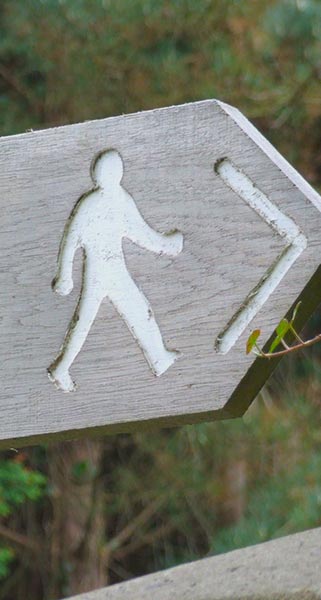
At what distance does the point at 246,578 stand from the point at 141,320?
42 centimetres

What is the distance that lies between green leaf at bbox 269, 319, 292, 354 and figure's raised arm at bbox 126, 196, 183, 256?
0.11 m

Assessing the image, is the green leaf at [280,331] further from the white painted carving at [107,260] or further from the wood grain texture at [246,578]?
the wood grain texture at [246,578]

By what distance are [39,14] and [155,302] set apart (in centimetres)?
A: 234

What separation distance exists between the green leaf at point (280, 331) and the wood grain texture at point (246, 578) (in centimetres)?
39

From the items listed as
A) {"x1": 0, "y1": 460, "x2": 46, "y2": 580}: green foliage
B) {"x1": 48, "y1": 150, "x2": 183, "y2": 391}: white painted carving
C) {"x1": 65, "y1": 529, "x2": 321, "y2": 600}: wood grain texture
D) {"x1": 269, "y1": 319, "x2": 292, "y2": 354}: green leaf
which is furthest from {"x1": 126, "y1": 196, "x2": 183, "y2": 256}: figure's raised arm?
{"x1": 0, "y1": 460, "x2": 46, "y2": 580}: green foliage

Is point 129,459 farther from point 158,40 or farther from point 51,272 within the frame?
point 51,272

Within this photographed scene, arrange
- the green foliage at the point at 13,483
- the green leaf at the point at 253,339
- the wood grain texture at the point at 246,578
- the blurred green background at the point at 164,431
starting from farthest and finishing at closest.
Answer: the blurred green background at the point at 164,431 < the green foliage at the point at 13,483 < the wood grain texture at the point at 246,578 < the green leaf at the point at 253,339

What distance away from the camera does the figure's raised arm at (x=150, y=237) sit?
96cm

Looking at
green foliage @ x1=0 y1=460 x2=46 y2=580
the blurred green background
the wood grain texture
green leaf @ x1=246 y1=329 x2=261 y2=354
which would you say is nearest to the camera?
green leaf @ x1=246 y1=329 x2=261 y2=354

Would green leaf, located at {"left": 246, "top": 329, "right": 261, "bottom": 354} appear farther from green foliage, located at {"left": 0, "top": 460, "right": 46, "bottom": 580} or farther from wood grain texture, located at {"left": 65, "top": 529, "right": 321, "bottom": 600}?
green foliage, located at {"left": 0, "top": 460, "right": 46, "bottom": 580}

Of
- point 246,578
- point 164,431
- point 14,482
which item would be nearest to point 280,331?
point 246,578

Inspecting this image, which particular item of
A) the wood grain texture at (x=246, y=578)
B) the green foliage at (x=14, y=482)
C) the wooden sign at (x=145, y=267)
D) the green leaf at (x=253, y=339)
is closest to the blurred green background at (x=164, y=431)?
the green foliage at (x=14, y=482)

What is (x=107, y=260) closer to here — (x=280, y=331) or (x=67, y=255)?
(x=67, y=255)

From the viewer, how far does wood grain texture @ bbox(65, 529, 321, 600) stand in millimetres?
1223
